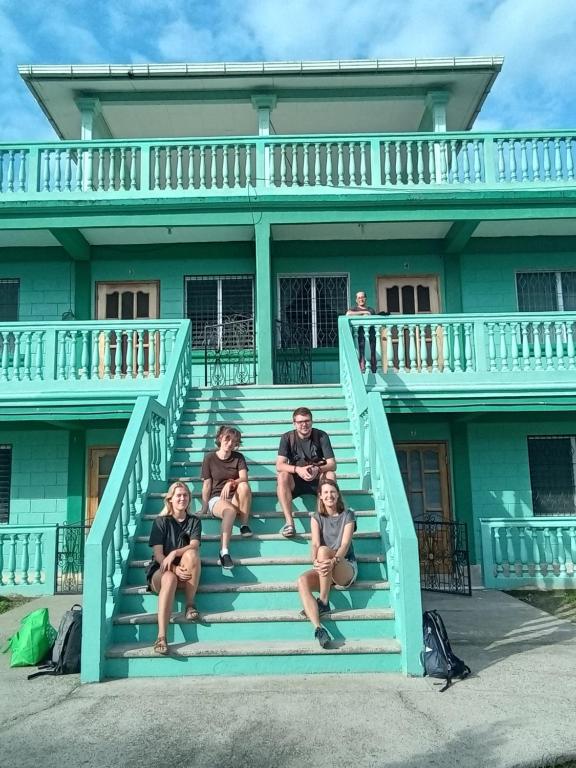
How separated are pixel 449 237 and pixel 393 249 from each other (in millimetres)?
1027

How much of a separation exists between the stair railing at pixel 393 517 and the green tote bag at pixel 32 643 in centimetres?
287

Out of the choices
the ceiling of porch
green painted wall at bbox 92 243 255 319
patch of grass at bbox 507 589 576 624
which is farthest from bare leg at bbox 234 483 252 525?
green painted wall at bbox 92 243 255 319

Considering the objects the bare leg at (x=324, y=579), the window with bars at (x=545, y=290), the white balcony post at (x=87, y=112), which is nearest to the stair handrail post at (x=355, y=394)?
the bare leg at (x=324, y=579)

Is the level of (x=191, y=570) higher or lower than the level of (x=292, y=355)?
lower

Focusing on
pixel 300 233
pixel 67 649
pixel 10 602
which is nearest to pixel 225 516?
pixel 67 649

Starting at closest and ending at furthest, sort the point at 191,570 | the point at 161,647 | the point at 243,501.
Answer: the point at 161,647, the point at 191,570, the point at 243,501

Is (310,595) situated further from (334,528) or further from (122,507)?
(122,507)

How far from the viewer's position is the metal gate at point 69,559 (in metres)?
10.0

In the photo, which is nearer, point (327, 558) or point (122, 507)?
point (327, 558)

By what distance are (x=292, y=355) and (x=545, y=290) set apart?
4.78 metres

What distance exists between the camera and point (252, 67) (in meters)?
12.6

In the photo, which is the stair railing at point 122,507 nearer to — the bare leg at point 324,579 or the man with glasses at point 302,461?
the man with glasses at point 302,461

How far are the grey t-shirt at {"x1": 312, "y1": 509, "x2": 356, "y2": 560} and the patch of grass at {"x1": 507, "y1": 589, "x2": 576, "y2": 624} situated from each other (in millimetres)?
3381

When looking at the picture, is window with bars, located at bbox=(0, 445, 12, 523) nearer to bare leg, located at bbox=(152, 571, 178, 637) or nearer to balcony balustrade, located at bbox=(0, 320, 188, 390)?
balcony balustrade, located at bbox=(0, 320, 188, 390)
